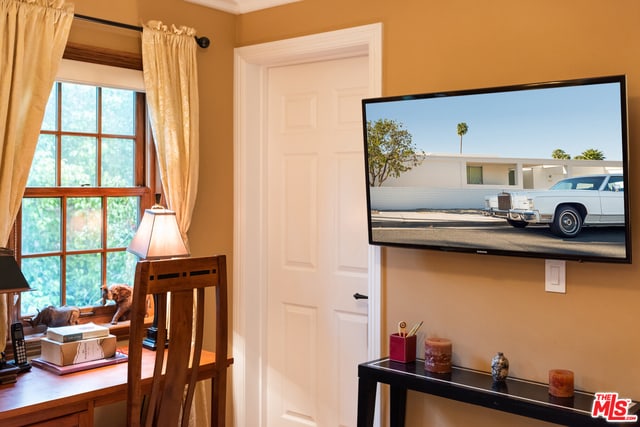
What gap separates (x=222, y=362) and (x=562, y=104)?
1.56 meters

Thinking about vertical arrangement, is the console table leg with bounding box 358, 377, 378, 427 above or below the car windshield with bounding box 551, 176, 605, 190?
below

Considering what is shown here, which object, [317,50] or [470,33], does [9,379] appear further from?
[470,33]

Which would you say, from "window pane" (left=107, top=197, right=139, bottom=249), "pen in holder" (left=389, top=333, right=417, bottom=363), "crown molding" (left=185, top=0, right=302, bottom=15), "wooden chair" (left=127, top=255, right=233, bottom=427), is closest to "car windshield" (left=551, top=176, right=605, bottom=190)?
"pen in holder" (left=389, top=333, right=417, bottom=363)

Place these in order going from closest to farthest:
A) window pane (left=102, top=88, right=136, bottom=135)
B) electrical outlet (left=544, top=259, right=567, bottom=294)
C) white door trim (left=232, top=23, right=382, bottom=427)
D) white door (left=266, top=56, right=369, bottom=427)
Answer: electrical outlet (left=544, top=259, right=567, bottom=294) < window pane (left=102, top=88, right=136, bottom=135) < white door (left=266, top=56, right=369, bottom=427) < white door trim (left=232, top=23, right=382, bottom=427)

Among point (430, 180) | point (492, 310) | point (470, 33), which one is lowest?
point (492, 310)

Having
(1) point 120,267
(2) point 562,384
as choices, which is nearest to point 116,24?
(1) point 120,267

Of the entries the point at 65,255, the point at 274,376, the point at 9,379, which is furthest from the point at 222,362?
the point at 274,376

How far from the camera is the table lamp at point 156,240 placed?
10.1 ft

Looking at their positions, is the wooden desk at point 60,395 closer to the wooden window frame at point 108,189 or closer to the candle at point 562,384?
the wooden window frame at point 108,189

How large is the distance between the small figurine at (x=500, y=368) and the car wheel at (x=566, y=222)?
534mm

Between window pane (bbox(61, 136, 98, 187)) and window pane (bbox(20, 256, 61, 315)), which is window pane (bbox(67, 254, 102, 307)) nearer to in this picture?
window pane (bbox(20, 256, 61, 315))

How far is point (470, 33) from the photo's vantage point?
9.66ft

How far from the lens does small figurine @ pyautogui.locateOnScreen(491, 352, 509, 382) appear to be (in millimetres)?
2701

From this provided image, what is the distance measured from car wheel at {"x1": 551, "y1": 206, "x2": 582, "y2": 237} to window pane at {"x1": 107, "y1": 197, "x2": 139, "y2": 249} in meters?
1.99
